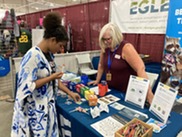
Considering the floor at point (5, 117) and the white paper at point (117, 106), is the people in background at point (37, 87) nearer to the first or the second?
the white paper at point (117, 106)

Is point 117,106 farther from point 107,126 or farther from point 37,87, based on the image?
point 37,87

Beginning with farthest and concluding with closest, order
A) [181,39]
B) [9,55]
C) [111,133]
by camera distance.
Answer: [9,55] < [181,39] < [111,133]

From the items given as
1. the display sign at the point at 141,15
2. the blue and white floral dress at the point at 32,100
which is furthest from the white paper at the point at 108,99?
the display sign at the point at 141,15

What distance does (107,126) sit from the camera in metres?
1.04

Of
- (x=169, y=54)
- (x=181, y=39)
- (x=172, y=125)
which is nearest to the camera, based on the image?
(x=172, y=125)

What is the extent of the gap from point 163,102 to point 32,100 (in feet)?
2.94

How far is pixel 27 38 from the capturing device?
13.2 feet

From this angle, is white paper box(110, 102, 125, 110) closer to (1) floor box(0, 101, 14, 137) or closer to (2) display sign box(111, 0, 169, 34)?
(1) floor box(0, 101, 14, 137)

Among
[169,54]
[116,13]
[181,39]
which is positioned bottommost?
[169,54]

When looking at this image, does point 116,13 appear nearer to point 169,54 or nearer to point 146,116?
point 169,54

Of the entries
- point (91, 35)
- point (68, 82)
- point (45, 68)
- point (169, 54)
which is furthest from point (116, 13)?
point (45, 68)

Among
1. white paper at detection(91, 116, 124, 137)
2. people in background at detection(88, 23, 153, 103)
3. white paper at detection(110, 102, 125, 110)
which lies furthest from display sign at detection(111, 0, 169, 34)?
white paper at detection(91, 116, 124, 137)

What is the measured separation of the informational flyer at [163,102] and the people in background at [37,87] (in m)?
0.73

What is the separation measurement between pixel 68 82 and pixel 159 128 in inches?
40.1
